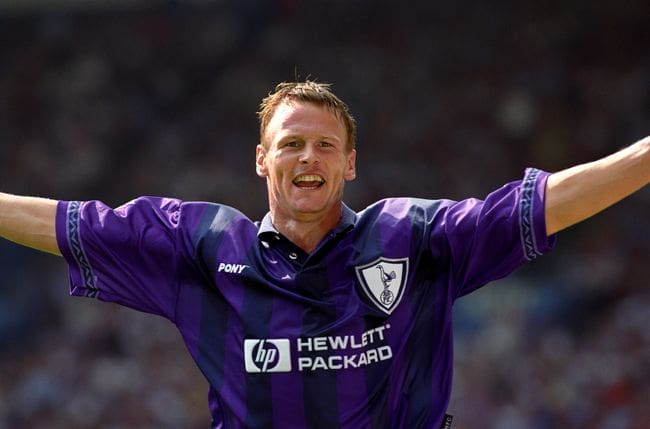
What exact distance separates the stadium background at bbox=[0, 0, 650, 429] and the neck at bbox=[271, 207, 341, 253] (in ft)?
19.5

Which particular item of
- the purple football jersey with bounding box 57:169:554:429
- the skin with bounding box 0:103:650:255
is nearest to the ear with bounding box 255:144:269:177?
the skin with bounding box 0:103:650:255

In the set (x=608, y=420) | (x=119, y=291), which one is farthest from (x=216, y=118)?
(x=119, y=291)

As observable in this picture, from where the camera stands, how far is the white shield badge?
349cm

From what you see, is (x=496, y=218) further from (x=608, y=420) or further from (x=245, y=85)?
(x=245, y=85)

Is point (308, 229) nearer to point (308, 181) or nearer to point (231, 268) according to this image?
point (308, 181)

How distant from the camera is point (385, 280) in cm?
351

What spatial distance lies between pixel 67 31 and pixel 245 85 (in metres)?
2.28

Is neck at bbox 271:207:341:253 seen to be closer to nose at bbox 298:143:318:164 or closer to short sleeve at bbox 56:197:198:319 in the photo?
nose at bbox 298:143:318:164

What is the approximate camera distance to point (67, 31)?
12.8 meters

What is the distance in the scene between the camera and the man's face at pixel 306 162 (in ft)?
11.9

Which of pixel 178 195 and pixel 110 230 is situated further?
pixel 178 195

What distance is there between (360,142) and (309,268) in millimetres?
8047

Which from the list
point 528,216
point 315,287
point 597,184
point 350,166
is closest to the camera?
point 597,184

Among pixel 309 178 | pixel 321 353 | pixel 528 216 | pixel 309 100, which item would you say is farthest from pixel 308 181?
pixel 528 216
